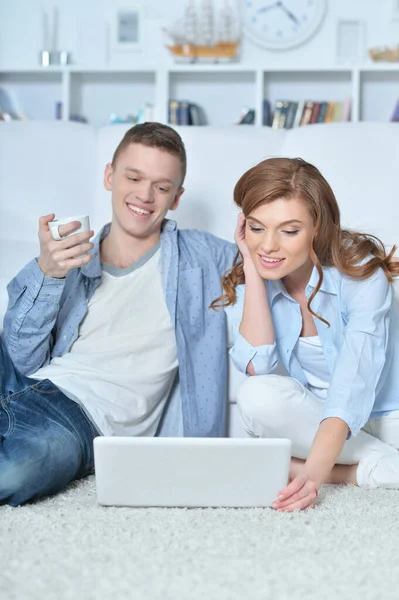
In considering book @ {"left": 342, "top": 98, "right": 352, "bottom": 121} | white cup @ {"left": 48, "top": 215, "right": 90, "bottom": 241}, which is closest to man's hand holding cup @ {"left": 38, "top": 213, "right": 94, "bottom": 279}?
white cup @ {"left": 48, "top": 215, "right": 90, "bottom": 241}

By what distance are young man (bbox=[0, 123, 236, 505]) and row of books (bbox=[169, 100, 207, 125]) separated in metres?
2.28

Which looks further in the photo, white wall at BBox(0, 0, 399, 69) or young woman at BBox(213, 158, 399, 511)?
white wall at BBox(0, 0, 399, 69)

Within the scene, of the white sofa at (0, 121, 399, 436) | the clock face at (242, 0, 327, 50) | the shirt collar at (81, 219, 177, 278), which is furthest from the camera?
the clock face at (242, 0, 327, 50)

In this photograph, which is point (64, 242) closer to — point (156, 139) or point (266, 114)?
point (156, 139)

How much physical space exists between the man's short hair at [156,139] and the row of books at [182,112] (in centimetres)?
228

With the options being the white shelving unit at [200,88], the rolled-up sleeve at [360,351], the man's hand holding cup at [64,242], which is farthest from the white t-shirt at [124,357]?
the white shelving unit at [200,88]

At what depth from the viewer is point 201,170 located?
2355mm

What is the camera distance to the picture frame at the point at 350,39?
13.6 ft

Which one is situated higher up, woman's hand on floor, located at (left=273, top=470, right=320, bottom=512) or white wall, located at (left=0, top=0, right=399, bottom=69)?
white wall, located at (left=0, top=0, right=399, bottom=69)

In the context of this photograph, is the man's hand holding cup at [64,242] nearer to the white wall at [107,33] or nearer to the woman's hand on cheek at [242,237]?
the woman's hand on cheek at [242,237]

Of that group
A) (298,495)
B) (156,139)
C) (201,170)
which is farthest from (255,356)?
(201,170)

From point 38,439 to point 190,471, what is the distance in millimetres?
344

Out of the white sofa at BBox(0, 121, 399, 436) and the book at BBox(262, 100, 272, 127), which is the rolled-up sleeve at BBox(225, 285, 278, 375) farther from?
the book at BBox(262, 100, 272, 127)

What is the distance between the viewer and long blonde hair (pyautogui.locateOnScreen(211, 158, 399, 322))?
1480mm
